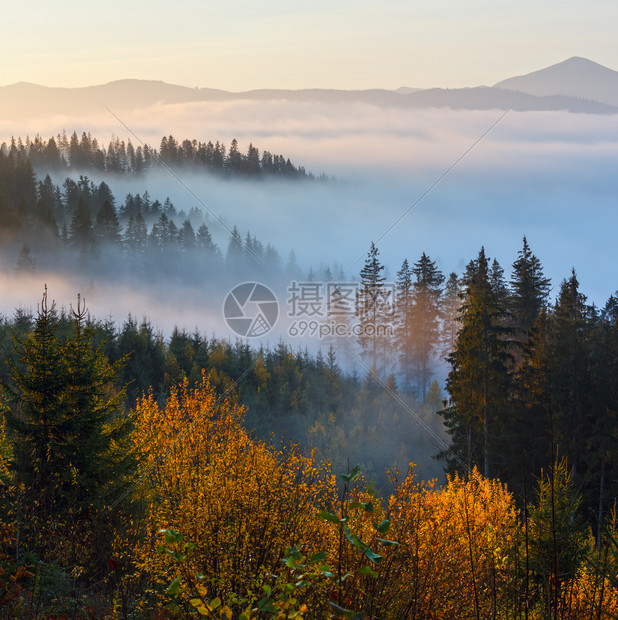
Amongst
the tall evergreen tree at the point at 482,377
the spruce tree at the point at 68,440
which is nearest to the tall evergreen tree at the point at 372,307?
the tall evergreen tree at the point at 482,377

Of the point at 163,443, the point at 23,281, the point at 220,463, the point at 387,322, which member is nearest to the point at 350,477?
the point at 220,463

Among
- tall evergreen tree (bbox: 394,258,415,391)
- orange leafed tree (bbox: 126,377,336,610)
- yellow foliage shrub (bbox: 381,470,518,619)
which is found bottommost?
tall evergreen tree (bbox: 394,258,415,391)

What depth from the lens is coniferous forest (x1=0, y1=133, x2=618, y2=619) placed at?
8531 mm

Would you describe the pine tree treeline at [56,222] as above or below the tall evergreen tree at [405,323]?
above

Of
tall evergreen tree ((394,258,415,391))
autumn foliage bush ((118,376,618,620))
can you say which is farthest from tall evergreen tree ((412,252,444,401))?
autumn foliage bush ((118,376,618,620))

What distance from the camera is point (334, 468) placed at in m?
56.6

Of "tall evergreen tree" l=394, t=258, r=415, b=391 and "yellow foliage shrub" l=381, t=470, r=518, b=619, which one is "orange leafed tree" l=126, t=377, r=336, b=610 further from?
"tall evergreen tree" l=394, t=258, r=415, b=391

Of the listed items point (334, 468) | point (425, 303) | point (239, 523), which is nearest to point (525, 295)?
point (334, 468)

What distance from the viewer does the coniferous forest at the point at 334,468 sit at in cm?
853

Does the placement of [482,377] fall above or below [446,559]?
below

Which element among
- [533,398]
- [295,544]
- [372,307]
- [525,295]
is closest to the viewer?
[295,544]

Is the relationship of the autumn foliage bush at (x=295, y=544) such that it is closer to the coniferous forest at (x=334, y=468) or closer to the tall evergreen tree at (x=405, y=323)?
the coniferous forest at (x=334, y=468)

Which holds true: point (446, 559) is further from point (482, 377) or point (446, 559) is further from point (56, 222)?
point (56, 222)

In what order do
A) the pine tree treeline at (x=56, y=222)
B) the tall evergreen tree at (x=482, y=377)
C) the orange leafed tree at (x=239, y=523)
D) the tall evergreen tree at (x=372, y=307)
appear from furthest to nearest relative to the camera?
the pine tree treeline at (x=56, y=222)
the tall evergreen tree at (x=372, y=307)
the tall evergreen tree at (x=482, y=377)
the orange leafed tree at (x=239, y=523)
